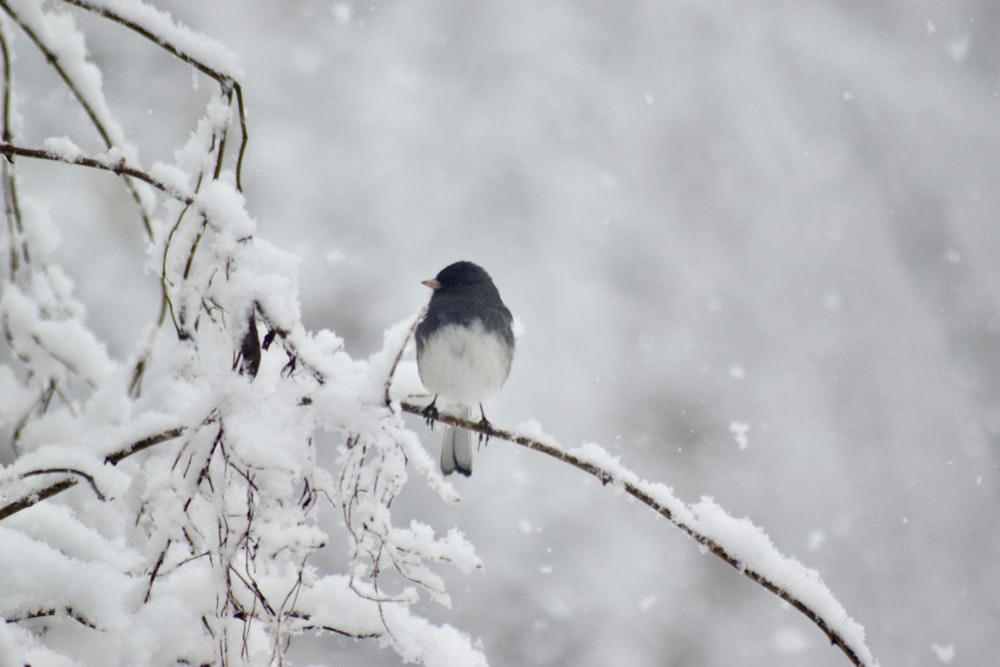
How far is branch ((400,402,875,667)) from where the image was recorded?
80cm

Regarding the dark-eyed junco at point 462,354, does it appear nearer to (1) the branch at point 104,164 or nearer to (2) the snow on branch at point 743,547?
(2) the snow on branch at point 743,547

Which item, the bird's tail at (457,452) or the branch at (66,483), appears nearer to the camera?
the branch at (66,483)

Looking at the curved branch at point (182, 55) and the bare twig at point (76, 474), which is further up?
the curved branch at point (182, 55)

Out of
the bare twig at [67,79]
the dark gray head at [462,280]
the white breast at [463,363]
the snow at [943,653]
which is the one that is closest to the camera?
the bare twig at [67,79]

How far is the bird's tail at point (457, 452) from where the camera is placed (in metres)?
2.56

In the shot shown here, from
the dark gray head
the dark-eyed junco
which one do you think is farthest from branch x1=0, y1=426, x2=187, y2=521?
the dark gray head

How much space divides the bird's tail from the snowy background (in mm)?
2959

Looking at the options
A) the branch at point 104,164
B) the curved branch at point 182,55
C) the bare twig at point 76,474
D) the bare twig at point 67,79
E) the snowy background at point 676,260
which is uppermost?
the snowy background at point 676,260

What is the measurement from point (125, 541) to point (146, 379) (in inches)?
16.5

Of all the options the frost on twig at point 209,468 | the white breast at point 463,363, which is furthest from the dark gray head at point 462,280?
the frost on twig at point 209,468

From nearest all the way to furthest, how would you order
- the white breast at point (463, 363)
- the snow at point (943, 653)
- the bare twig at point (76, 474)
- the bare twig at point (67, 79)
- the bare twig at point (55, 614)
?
the bare twig at point (76, 474) → the bare twig at point (55, 614) → the bare twig at point (67, 79) → the white breast at point (463, 363) → the snow at point (943, 653)

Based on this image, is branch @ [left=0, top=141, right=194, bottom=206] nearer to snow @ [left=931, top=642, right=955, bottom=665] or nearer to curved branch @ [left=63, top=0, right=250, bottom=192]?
curved branch @ [left=63, top=0, right=250, bottom=192]

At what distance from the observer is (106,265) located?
4625 millimetres

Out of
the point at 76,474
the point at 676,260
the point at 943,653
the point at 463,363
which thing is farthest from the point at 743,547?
the point at 943,653
